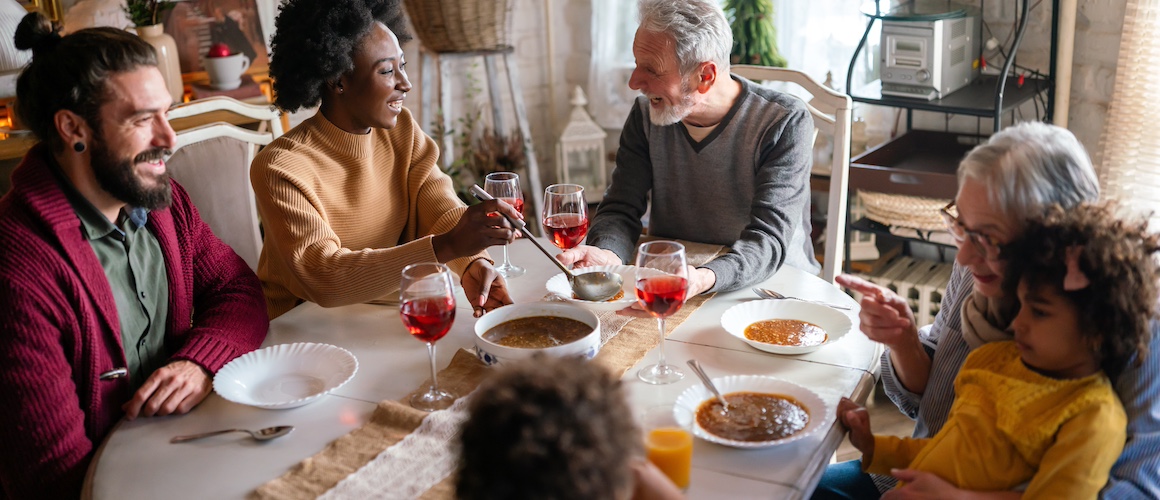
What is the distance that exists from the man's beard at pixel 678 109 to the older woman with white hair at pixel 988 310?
2.62ft

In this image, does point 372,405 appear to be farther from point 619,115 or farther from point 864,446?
point 619,115

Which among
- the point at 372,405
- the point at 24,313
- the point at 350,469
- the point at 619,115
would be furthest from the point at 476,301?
the point at 619,115

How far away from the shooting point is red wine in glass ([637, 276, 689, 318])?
1.45m

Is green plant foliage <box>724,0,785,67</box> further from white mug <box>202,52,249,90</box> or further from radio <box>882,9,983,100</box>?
white mug <box>202,52,249,90</box>

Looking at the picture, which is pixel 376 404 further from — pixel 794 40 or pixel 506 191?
pixel 794 40

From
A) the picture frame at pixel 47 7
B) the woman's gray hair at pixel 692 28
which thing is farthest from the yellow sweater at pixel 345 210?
the picture frame at pixel 47 7

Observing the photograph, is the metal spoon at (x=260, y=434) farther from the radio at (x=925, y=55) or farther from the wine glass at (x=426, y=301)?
the radio at (x=925, y=55)

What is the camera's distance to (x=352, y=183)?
6.77ft

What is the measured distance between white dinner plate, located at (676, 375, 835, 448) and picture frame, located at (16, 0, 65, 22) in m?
2.49

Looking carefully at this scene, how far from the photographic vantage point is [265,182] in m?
1.91

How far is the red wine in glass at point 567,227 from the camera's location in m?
1.82

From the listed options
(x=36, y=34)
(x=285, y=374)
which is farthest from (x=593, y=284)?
(x=36, y=34)

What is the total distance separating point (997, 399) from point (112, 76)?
133 centimetres

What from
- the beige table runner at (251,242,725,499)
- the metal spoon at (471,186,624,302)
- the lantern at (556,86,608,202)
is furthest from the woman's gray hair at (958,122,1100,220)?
the lantern at (556,86,608,202)
